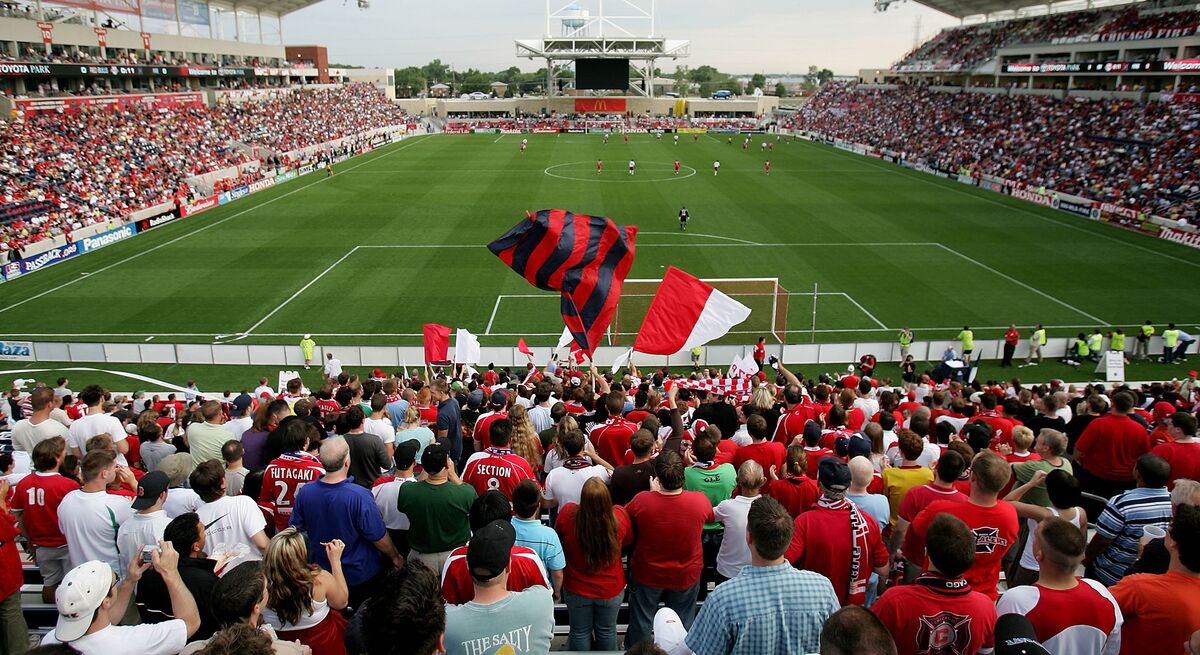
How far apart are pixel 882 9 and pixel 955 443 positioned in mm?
83264

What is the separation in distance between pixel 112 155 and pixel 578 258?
43232 mm

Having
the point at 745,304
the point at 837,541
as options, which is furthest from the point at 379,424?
the point at 745,304

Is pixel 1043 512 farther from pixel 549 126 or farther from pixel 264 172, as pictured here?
pixel 549 126

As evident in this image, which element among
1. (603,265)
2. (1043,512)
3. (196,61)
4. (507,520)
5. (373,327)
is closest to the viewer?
(507,520)

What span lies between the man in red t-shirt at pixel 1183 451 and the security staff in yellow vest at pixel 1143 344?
17.1 m

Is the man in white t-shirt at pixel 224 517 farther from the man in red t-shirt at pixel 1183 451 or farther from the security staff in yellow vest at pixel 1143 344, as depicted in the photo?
the security staff in yellow vest at pixel 1143 344

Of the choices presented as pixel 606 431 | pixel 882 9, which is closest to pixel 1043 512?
pixel 606 431

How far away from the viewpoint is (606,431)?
26.4ft

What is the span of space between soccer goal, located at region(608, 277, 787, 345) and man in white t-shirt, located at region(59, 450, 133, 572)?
18.0m

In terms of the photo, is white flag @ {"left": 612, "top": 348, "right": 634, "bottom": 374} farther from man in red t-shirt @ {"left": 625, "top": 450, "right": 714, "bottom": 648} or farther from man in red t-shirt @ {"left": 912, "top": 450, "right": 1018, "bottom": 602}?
man in red t-shirt @ {"left": 912, "top": 450, "right": 1018, "bottom": 602}

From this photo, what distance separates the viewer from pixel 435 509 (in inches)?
230

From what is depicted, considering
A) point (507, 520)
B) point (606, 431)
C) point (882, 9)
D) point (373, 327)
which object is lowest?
point (373, 327)

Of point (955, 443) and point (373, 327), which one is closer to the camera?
point (955, 443)

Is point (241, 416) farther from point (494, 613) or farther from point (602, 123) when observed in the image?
point (602, 123)
